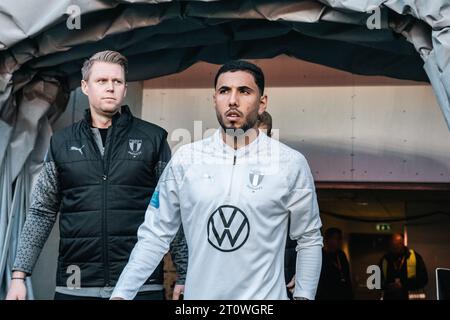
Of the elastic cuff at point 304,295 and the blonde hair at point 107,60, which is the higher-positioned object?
the blonde hair at point 107,60

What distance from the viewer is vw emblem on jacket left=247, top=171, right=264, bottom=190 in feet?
7.59

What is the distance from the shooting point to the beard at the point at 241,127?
241cm

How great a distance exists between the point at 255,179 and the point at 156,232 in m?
0.41

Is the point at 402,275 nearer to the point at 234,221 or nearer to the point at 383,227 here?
the point at 234,221

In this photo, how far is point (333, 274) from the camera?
5.12 metres

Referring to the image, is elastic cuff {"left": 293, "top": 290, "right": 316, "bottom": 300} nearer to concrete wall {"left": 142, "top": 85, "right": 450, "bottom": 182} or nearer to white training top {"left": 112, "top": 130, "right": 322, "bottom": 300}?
white training top {"left": 112, "top": 130, "right": 322, "bottom": 300}

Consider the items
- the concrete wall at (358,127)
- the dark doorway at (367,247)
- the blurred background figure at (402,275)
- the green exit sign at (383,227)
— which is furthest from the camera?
the dark doorway at (367,247)

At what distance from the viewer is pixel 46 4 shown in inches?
121

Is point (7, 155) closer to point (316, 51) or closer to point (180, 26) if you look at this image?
point (180, 26)

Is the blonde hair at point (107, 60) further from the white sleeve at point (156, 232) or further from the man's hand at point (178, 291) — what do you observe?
the man's hand at point (178, 291)

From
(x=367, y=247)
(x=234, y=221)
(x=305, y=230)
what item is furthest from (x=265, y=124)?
(x=367, y=247)

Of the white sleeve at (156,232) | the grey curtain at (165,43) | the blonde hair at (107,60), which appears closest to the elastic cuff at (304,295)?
the white sleeve at (156,232)

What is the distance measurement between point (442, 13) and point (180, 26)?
1.24 metres
